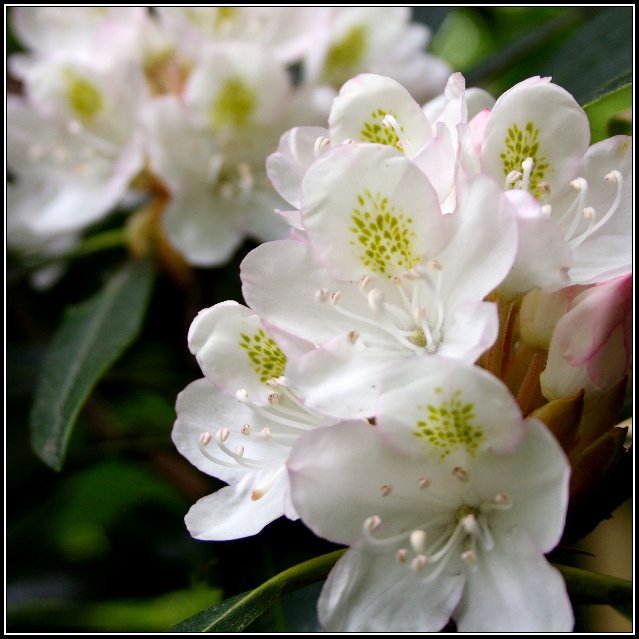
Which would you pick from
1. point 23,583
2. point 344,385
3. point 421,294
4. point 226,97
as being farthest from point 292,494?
point 23,583

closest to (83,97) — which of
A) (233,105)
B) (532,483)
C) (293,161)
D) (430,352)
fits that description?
(233,105)

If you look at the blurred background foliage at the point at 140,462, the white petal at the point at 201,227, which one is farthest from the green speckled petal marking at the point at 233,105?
the blurred background foliage at the point at 140,462

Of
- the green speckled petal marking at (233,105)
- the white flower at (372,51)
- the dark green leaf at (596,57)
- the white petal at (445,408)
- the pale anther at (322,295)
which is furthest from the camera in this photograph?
the white flower at (372,51)

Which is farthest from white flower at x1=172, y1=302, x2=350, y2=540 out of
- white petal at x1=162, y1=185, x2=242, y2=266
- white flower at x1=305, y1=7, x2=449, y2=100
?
white flower at x1=305, y1=7, x2=449, y2=100

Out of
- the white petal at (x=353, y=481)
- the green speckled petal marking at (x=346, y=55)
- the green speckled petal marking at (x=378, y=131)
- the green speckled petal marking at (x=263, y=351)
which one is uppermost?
the green speckled petal marking at (x=346, y=55)

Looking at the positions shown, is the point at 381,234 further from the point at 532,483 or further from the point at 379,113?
the point at 532,483

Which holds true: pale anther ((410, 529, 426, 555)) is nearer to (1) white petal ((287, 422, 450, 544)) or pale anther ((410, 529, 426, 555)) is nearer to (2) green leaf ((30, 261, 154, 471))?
(1) white petal ((287, 422, 450, 544))

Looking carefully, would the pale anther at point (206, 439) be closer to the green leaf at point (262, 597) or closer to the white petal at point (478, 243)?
the green leaf at point (262, 597)
